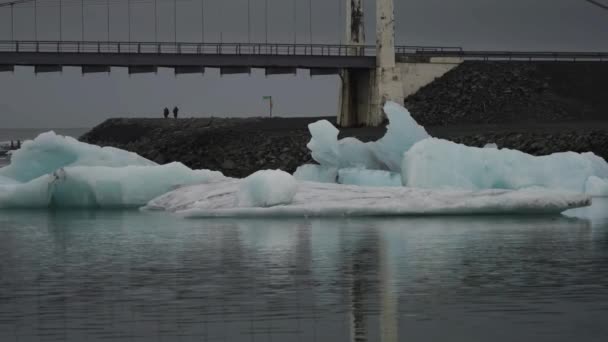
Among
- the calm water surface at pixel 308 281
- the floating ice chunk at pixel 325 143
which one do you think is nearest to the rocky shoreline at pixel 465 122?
the floating ice chunk at pixel 325 143

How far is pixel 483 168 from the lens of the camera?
39281 mm

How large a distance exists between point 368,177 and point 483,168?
4.01 metres

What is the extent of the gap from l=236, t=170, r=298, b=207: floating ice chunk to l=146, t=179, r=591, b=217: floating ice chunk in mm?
235

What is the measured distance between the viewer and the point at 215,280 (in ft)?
68.4

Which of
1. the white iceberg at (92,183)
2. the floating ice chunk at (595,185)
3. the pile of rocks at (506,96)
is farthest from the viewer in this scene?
the pile of rocks at (506,96)

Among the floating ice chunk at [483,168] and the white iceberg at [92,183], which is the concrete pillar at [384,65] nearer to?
the floating ice chunk at [483,168]

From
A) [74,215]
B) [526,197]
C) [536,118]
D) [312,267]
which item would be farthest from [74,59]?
[312,267]

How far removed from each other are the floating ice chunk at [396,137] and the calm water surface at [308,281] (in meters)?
9.66

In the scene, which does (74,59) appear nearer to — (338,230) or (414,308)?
(338,230)

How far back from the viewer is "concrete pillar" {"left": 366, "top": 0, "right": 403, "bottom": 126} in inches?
2958

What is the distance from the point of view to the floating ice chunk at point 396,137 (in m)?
42.0

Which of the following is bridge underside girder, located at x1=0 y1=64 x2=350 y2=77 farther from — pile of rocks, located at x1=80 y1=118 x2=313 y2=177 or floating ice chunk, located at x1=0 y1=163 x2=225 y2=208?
floating ice chunk, located at x1=0 y1=163 x2=225 y2=208

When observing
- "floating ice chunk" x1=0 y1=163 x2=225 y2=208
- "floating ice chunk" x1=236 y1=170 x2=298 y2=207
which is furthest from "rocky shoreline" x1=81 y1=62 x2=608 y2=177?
"floating ice chunk" x1=236 y1=170 x2=298 y2=207

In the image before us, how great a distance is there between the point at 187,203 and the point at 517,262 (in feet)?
49.6
